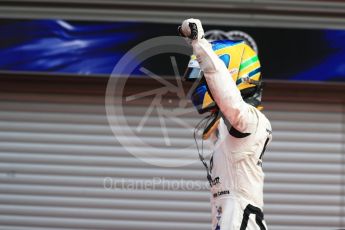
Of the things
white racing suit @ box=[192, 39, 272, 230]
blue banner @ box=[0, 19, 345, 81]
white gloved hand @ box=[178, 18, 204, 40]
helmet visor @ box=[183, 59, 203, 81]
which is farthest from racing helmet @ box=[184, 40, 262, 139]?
blue banner @ box=[0, 19, 345, 81]

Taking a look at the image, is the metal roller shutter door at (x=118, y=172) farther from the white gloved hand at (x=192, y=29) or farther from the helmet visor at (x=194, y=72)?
the white gloved hand at (x=192, y=29)

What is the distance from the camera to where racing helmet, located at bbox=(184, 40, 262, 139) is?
3.63 meters

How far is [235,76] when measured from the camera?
363 cm

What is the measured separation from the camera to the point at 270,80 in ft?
22.8

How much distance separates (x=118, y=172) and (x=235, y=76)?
3881 mm

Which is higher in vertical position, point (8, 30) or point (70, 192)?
point (8, 30)

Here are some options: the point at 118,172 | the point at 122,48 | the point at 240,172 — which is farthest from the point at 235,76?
the point at 118,172

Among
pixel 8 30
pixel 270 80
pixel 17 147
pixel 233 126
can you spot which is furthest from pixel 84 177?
pixel 233 126

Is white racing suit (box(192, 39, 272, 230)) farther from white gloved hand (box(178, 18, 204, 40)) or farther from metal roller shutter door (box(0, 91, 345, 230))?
metal roller shutter door (box(0, 91, 345, 230))

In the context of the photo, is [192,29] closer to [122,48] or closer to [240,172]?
[240,172]

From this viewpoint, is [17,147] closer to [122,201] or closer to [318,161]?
[122,201]

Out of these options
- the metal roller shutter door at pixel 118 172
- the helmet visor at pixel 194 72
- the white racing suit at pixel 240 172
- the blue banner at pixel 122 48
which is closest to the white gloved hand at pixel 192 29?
the white racing suit at pixel 240 172

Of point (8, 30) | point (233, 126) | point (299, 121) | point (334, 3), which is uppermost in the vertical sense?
point (334, 3)

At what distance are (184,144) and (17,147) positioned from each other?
1.83 metres
